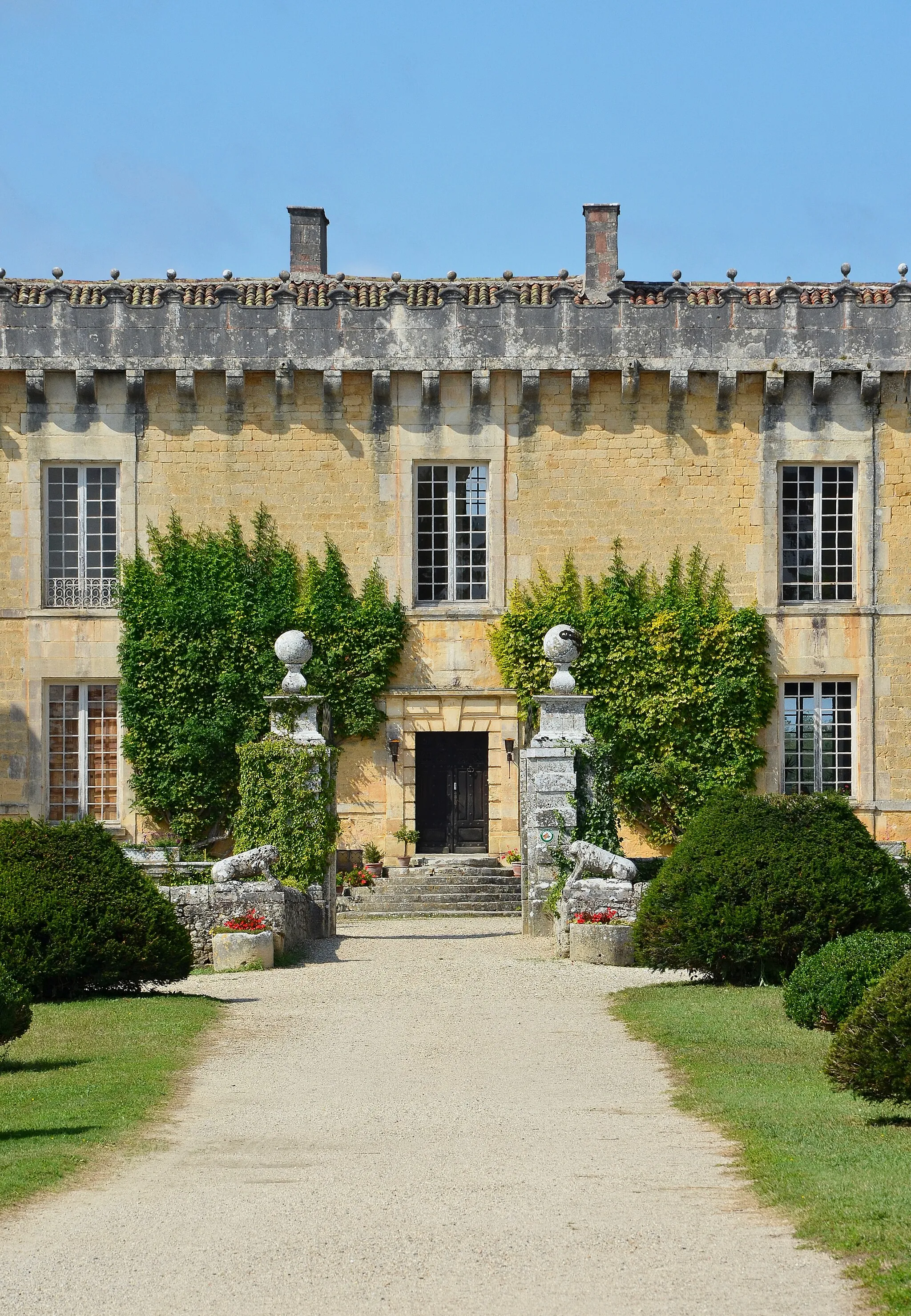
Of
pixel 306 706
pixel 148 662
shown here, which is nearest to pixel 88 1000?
pixel 306 706

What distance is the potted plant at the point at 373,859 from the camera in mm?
24000

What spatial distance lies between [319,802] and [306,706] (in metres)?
1.12

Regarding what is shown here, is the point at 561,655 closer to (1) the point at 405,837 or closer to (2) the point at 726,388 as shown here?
(1) the point at 405,837

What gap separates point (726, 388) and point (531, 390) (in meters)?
2.65

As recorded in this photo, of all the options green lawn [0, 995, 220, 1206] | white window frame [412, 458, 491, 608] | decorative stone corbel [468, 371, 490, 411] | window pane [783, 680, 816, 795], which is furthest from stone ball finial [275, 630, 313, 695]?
window pane [783, 680, 816, 795]

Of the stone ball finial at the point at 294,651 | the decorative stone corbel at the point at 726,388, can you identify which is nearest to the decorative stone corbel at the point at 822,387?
the decorative stone corbel at the point at 726,388

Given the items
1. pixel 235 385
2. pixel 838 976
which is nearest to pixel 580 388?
pixel 235 385

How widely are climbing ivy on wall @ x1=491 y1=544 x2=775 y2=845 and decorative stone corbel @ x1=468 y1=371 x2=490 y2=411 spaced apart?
7.89 feet

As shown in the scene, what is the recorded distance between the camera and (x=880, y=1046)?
7.82 meters

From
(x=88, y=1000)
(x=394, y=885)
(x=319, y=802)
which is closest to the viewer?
(x=88, y=1000)

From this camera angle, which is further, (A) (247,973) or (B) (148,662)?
(B) (148,662)

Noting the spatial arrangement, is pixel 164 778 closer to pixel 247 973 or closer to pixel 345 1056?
pixel 247 973

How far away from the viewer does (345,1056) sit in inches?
429

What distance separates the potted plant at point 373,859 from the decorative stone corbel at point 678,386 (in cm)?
728
